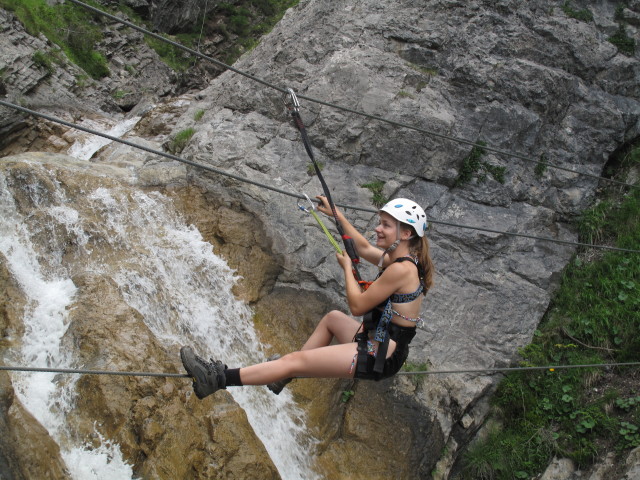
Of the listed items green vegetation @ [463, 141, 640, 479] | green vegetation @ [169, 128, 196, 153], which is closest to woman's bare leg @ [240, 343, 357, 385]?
green vegetation @ [463, 141, 640, 479]

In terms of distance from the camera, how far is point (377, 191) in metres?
8.34

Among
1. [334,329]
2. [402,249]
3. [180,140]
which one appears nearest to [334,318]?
[334,329]

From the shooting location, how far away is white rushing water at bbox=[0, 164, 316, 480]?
16.7 feet

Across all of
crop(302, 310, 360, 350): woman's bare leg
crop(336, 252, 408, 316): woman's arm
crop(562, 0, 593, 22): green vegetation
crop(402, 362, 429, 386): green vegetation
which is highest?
crop(336, 252, 408, 316): woman's arm

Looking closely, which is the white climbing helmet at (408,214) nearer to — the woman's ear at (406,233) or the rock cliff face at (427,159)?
the woman's ear at (406,233)

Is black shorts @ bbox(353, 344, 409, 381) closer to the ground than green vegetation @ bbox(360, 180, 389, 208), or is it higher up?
higher up

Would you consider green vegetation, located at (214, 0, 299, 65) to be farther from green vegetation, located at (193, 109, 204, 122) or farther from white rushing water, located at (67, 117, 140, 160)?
green vegetation, located at (193, 109, 204, 122)

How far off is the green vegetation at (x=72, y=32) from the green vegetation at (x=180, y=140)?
8.45m

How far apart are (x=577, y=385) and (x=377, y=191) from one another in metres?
3.75

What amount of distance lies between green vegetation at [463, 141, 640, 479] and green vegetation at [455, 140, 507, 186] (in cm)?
181

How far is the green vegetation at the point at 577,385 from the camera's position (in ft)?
21.0

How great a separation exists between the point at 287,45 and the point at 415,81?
2497mm

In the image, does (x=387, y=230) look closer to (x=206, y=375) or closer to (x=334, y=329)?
(x=334, y=329)

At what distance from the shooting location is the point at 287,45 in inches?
395
